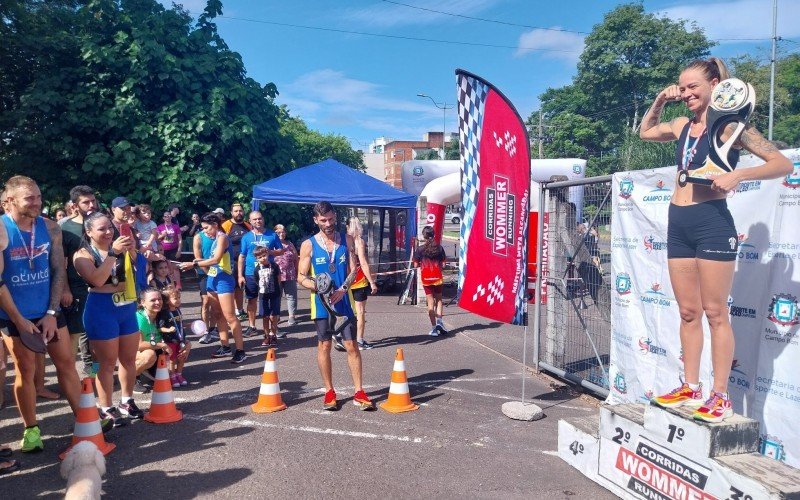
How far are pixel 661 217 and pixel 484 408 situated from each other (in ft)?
8.24

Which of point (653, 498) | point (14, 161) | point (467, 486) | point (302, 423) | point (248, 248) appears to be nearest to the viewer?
point (653, 498)

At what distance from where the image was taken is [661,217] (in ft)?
16.0

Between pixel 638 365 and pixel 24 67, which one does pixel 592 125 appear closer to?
pixel 24 67

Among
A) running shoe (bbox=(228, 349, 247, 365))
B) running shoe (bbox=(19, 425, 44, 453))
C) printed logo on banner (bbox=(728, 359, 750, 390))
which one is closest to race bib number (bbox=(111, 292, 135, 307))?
running shoe (bbox=(19, 425, 44, 453))

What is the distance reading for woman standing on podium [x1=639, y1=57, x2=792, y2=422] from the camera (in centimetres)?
330

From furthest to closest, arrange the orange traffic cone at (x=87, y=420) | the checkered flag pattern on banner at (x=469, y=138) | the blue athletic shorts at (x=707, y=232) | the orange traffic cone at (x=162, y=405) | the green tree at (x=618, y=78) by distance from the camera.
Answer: the green tree at (x=618, y=78)
the checkered flag pattern on banner at (x=469, y=138)
the orange traffic cone at (x=162, y=405)
the orange traffic cone at (x=87, y=420)
the blue athletic shorts at (x=707, y=232)

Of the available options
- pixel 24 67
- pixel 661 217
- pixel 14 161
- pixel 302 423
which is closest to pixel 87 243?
pixel 302 423

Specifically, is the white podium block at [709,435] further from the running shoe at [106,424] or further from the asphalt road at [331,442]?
the running shoe at [106,424]

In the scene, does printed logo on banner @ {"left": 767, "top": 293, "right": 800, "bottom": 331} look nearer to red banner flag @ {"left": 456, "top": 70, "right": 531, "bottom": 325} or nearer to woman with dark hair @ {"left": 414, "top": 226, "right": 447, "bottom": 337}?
red banner flag @ {"left": 456, "top": 70, "right": 531, "bottom": 325}

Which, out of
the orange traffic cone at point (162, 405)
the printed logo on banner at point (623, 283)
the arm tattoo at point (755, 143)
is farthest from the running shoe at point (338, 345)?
the arm tattoo at point (755, 143)

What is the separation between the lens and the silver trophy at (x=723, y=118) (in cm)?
321

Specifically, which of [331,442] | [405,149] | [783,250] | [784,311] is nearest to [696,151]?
[783,250]

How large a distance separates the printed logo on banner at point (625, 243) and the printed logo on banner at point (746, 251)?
3.54 feet

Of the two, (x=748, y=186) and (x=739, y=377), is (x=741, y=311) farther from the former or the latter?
(x=748, y=186)
